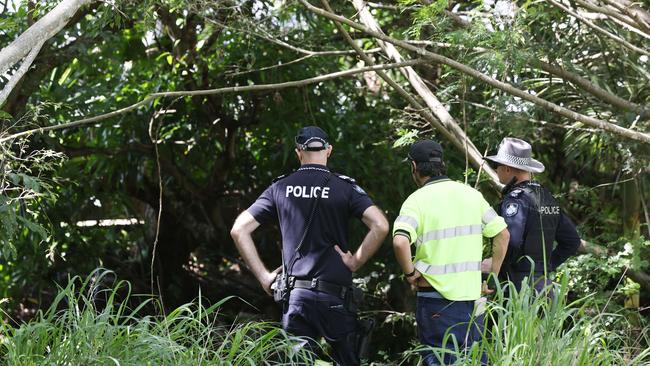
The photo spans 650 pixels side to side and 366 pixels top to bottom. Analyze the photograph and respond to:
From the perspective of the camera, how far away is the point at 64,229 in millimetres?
8125

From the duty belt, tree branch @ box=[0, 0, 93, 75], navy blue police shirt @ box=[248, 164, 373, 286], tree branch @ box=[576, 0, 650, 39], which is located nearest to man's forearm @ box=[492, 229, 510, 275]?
navy blue police shirt @ box=[248, 164, 373, 286]

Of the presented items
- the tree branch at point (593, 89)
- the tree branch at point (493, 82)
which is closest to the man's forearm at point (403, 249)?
the tree branch at point (493, 82)

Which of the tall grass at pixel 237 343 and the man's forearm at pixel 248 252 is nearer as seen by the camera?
the tall grass at pixel 237 343

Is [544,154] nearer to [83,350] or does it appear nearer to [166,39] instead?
[166,39]

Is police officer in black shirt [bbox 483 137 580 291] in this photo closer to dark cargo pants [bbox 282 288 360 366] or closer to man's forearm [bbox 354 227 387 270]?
man's forearm [bbox 354 227 387 270]

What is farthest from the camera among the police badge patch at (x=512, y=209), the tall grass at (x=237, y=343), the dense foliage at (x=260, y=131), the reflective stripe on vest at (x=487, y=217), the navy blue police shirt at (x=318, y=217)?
the dense foliage at (x=260, y=131)

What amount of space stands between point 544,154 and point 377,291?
2.20 meters

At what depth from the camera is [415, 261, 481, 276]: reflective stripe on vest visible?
4.80m

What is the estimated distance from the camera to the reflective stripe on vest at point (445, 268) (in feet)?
15.8

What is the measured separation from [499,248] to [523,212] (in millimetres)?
316

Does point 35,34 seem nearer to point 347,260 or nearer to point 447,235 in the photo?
point 347,260

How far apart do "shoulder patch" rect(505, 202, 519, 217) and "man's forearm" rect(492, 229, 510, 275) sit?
0.23m

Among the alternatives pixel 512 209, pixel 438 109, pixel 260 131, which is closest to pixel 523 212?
pixel 512 209

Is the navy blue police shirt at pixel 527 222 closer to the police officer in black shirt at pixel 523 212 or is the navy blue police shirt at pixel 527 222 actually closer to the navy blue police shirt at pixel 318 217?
the police officer in black shirt at pixel 523 212
